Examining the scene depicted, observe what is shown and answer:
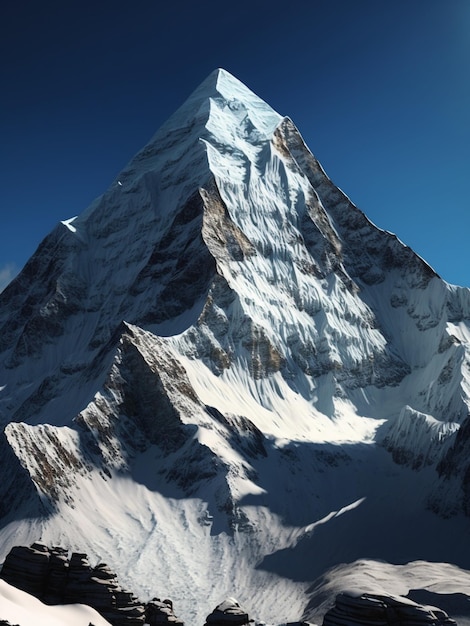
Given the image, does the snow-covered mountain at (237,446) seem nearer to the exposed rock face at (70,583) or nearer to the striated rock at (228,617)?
the exposed rock face at (70,583)

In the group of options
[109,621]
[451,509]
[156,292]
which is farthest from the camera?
[156,292]

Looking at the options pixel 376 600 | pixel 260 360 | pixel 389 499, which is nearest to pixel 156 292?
pixel 260 360

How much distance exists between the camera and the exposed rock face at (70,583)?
158 feet

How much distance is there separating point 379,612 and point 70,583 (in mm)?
20215

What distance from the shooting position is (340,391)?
18438 cm

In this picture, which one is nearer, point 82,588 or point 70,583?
point 82,588

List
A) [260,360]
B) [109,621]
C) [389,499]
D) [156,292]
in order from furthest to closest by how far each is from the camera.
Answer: [156,292] → [260,360] → [389,499] → [109,621]

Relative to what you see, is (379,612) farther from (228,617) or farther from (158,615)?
(158,615)

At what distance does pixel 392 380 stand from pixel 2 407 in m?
84.3

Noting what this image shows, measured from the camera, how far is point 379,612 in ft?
118

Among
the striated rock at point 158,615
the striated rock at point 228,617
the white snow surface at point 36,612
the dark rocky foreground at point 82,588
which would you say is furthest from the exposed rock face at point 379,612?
the striated rock at point 158,615

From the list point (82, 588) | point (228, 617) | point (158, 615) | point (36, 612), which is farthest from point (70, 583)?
point (228, 617)

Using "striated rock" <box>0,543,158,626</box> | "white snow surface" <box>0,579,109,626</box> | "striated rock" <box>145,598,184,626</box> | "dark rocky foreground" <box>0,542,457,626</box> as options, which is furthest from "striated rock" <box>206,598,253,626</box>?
"striated rock" <box>145,598,184,626</box>

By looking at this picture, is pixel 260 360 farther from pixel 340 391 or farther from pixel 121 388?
pixel 121 388
